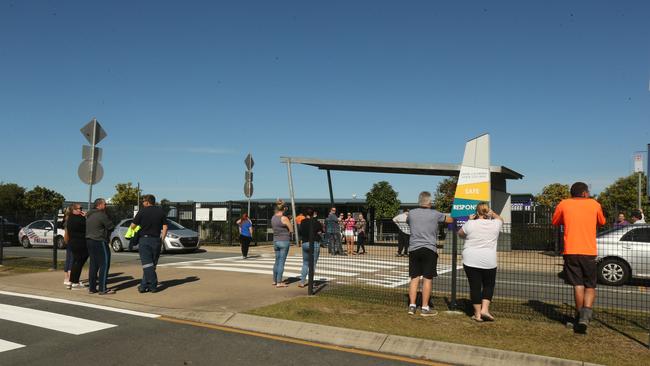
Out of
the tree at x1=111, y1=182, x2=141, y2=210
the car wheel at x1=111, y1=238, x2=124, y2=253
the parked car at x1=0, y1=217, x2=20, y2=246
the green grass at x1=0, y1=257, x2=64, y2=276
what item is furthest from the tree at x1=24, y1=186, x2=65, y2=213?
the green grass at x1=0, y1=257, x2=64, y2=276

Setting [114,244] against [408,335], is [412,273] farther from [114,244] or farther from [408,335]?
[114,244]

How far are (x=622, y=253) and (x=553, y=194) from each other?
55.4 m

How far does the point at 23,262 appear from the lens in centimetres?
1513

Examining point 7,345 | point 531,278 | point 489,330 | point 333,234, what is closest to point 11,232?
point 333,234

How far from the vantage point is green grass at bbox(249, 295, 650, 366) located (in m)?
5.28

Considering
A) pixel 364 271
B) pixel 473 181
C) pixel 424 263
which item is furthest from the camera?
pixel 473 181

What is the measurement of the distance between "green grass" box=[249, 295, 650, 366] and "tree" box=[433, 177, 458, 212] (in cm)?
4440

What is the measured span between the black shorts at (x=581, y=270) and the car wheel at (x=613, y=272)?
597 cm

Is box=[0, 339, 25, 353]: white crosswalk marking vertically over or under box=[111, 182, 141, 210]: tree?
under

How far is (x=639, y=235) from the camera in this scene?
11.3 m

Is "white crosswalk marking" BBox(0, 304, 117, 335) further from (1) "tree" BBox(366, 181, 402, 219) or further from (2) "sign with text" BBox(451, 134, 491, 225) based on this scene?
(1) "tree" BBox(366, 181, 402, 219)

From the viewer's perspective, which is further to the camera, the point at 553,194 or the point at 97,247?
the point at 553,194

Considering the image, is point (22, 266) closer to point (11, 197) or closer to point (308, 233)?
point (308, 233)

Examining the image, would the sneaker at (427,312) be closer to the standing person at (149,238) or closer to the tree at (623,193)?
the standing person at (149,238)
